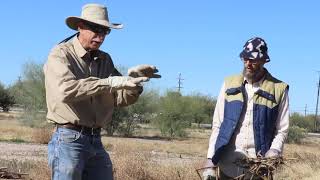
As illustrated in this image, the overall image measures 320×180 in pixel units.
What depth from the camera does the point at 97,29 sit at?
4.71m

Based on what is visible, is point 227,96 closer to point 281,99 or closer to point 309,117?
point 281,99

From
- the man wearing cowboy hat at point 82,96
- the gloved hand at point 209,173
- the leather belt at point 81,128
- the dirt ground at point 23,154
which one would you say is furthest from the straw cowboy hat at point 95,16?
the dirt ground at point 23,154

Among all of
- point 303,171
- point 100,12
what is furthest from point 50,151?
point 303,171

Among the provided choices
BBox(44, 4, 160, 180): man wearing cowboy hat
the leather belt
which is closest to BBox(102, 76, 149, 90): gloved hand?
BBox(44, 4, 160, 180): man wearing cowboy hat

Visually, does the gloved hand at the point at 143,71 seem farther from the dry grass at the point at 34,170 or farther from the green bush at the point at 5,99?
the green bush at the point at 5,99

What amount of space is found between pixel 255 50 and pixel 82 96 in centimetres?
149

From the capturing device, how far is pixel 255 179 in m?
5.05

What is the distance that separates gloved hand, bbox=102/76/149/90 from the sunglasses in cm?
51

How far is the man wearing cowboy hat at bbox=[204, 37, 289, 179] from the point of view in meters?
5.12

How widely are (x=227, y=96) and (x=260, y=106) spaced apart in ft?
0.97

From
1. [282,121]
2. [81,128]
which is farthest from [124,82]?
[282,121]

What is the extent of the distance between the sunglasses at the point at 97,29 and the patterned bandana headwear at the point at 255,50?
3.67ft

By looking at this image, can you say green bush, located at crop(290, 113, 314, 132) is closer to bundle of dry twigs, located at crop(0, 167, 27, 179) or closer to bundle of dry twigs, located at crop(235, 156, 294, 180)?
bundle of dry twigs, located at crop(0, 167, 27, 179)

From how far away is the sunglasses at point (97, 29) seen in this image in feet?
15.4
